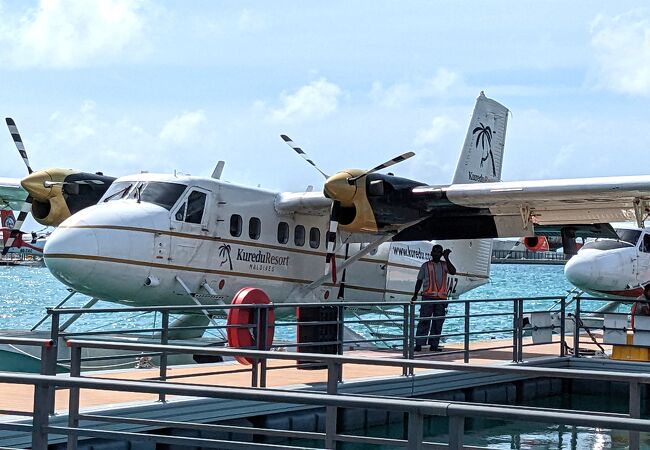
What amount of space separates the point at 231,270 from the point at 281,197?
1.70 m

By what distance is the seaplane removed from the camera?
50.2ft

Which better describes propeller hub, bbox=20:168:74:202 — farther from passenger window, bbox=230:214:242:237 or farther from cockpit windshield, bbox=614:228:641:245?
cockpit windshield, bbox=614:228:641:245

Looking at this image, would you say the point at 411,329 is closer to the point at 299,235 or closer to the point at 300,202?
the point at 300,202

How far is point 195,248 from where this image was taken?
1652 cm

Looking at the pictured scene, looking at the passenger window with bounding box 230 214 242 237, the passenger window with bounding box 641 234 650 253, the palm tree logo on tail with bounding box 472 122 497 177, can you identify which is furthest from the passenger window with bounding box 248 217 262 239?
the passenger window with bounding box 641 234 650 253

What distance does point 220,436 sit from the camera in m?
10.8

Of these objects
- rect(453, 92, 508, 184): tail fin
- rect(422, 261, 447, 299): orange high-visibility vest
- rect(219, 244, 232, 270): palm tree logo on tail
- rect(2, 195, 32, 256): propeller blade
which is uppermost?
rect(453, 92, 508, 184): tail fin

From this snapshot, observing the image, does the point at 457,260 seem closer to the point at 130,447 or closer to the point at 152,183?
the point at 152,183

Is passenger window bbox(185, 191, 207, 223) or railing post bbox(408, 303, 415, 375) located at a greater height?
passenger window bbox(185, 191, 207, 223)

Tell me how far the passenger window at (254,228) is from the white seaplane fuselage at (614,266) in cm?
738

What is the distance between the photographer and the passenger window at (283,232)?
1820 cm

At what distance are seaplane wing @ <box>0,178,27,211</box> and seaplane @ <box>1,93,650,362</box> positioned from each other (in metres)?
1.31

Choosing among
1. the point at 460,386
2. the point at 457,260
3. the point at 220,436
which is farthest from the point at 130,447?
the point at 457,260

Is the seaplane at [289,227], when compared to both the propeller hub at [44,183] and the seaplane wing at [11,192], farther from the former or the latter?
the seaplane wing at [11,192]
